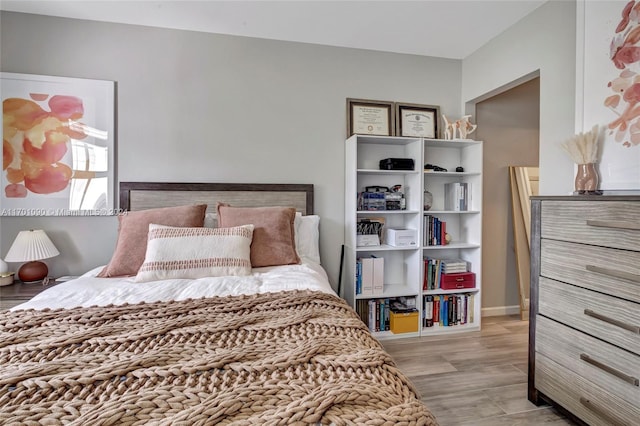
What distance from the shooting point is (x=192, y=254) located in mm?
1943

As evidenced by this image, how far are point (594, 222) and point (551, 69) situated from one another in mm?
1297

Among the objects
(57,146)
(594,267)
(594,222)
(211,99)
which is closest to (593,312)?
(594,267)

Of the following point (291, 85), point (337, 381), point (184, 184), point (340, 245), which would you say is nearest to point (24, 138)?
point (184, 184)

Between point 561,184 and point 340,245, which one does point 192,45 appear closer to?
point 340,245

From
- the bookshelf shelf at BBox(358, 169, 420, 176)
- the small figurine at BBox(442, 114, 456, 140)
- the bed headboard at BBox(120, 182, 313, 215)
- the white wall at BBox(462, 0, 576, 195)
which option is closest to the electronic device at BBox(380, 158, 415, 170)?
the bookshelf shelf at BBox(358, 169, 420, 176)

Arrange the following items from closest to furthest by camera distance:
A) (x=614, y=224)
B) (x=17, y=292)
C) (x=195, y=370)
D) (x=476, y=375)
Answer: (x=195, y=370) → (x=614, y=224) → (x=17, y=292) → (x=476, y=375)

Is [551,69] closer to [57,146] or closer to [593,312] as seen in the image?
[593,312]

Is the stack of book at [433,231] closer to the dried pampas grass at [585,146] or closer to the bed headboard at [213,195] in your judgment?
the bed headboard at [213,195]

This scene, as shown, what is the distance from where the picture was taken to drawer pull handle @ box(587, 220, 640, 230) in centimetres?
135

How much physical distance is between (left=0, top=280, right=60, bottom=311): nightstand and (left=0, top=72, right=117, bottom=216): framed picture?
0.53 metres

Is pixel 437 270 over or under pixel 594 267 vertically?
under

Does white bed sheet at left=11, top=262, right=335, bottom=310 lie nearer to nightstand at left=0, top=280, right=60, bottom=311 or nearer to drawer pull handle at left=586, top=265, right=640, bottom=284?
nightstand at left=0, top=280, right=60, bottom=311

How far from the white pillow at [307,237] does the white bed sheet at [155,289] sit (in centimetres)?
68

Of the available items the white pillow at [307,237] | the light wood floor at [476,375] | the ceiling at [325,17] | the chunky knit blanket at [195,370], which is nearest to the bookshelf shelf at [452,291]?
the light wood floor at [476,375]
